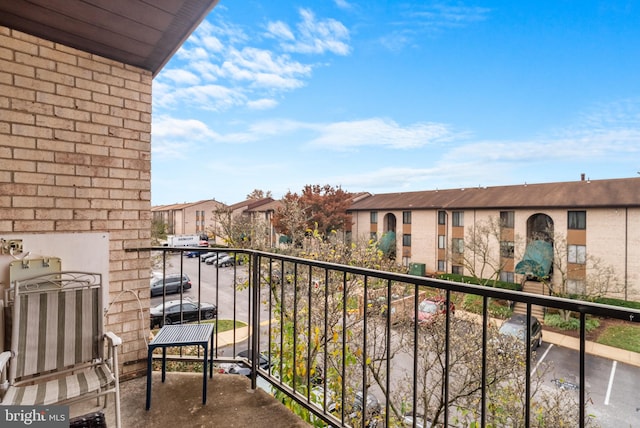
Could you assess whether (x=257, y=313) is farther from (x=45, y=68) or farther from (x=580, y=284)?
(x=580, y=284)

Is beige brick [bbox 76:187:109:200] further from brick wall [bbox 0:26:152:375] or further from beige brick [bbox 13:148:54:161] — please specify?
Result: beige brick [bbox 13:148:54:161]

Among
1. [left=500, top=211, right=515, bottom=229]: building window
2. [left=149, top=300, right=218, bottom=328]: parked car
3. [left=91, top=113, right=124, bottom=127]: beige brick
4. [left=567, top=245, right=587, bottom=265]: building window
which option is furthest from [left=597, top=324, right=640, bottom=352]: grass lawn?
[left=91, top=113, right=124, bottom=127]: beige brick

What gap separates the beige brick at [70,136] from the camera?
2.43 meters

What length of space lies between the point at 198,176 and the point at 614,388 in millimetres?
28262

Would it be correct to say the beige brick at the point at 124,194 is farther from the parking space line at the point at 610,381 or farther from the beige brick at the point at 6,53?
the parking space line at the point at 610,381

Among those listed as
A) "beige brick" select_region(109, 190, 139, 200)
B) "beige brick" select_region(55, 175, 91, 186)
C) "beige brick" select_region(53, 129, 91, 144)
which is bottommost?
"beige brick" select_region(109, 190, 139, 200)

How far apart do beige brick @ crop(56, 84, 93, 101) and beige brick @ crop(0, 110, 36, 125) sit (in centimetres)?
27

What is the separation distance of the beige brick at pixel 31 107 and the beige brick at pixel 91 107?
0.60ft

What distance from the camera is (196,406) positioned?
2.21 metres

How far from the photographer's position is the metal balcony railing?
1.28 meters

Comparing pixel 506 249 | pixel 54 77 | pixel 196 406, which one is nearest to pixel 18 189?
pixel 54 77

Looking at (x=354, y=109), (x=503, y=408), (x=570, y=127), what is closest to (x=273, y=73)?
(x=354, y=109)

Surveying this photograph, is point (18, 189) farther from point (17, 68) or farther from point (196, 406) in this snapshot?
point (196, 406)

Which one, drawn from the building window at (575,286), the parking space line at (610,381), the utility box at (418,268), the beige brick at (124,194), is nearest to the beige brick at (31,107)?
the beige brick at (124,194)
